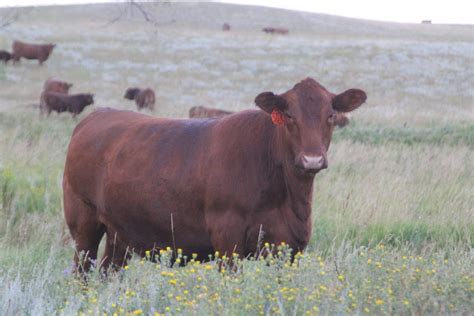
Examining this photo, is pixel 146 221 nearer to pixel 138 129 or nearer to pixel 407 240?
pixel 138 129

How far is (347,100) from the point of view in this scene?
5543 millimetres

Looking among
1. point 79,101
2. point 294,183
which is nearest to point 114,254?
point 294,183

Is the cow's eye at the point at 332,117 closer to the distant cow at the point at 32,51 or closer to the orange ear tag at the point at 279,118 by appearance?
the orange ear tag at the point at 279,118

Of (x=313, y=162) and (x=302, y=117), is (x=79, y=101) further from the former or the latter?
(x=313, y=162)

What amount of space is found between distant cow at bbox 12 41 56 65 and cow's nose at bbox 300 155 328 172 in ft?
121

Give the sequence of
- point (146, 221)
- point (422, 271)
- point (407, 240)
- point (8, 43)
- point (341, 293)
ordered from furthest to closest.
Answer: point (8, 43), point (407, 240), point (146, 221), point (422, 271), point (341, 293)

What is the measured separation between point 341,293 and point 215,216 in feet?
4.86

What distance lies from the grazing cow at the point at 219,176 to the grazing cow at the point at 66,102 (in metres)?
16.3

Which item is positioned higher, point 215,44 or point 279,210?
point 279,210

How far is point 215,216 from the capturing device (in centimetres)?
530

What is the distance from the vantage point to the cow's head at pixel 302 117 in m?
5.09

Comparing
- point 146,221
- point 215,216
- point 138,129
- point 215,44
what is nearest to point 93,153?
point 138,129

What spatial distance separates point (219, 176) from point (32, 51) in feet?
Answer: 122

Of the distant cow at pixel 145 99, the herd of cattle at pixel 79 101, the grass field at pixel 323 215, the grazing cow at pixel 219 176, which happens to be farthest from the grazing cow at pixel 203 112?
the grazing cow at pixel 219 176
